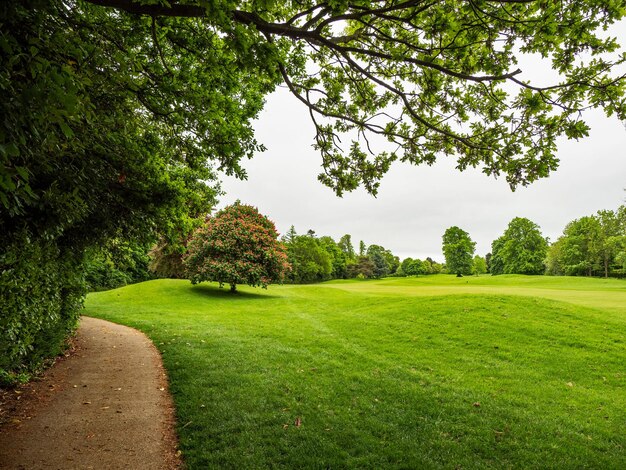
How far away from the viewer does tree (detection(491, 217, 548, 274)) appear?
6438cm

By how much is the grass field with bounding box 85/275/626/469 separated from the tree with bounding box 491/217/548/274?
178ft

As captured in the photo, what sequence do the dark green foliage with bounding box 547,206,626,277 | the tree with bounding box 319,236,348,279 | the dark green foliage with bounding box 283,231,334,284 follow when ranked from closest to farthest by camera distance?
1. the dark green foliage with bounding box 547,206,626,277
2. the dark green foliage with bounding box 283,231,334,284
3. the tree with bounding box 319,236,348,279

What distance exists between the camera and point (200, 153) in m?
6.91

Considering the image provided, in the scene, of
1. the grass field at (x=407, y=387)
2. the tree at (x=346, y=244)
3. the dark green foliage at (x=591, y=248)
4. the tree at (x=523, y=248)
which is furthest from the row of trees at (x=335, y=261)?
the grass field at (x=407, y=387)

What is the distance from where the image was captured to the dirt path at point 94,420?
15.4 feet

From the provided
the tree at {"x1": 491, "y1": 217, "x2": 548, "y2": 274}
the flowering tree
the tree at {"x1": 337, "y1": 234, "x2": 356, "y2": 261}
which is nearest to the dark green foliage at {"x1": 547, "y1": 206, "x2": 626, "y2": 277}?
the tree at {"x1": 491, "y1": 217, "x2": 548, "y2": 274}

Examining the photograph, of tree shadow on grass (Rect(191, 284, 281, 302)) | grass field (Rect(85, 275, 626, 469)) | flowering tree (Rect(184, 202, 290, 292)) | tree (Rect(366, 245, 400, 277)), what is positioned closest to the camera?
grass field (Rect(85, 275, 626, 469))

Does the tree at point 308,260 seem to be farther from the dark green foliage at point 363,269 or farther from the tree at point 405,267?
the tree at point 405,267

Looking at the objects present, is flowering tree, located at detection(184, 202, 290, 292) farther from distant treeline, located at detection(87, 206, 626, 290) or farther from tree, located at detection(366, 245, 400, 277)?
tree, located at detection(366, 245, 400, 277)

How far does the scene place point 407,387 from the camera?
7.80 metres

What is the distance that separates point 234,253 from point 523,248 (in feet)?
201

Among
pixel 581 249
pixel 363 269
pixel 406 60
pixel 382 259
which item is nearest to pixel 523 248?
pixel 581 249

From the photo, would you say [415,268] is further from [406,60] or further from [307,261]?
[406,60]

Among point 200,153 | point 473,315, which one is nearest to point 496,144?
point 200,153
